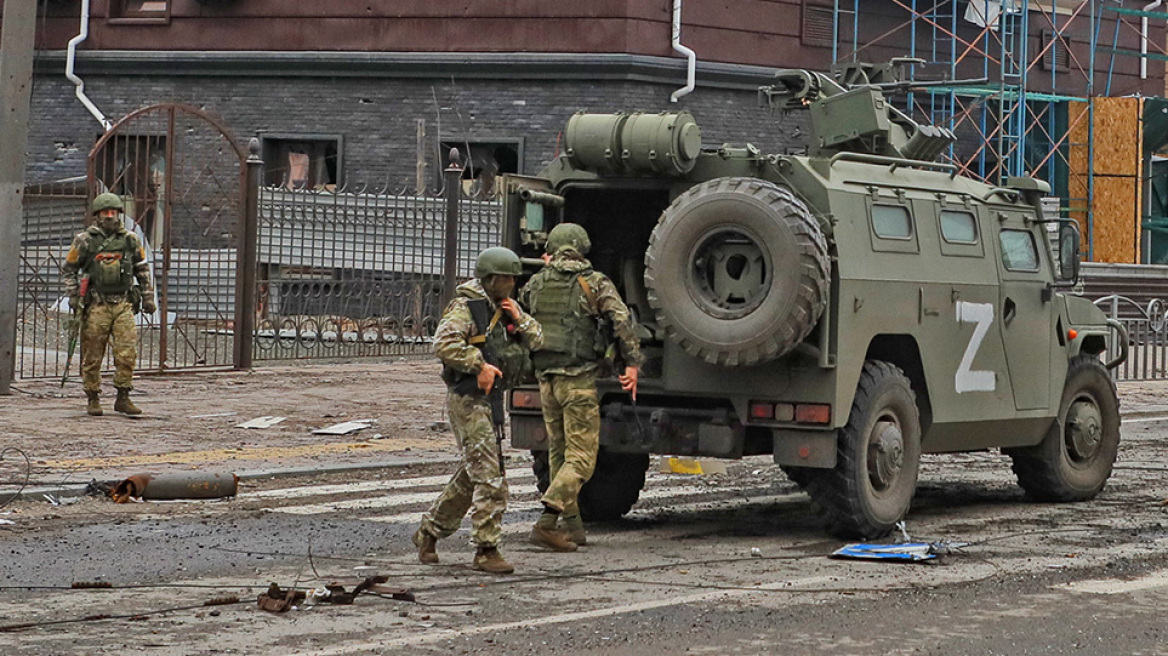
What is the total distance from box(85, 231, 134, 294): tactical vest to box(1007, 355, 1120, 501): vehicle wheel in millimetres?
8048

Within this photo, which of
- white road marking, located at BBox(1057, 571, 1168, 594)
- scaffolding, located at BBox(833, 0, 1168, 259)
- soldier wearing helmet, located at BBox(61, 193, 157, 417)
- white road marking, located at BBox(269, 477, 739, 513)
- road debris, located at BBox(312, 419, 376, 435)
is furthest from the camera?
scaffolding, located at BBox(833, 0, 1168, 259)

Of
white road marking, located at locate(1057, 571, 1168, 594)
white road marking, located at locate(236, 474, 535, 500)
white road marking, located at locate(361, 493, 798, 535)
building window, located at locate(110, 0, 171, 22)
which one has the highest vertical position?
building window, located at locate(110, 0, 171, 22)

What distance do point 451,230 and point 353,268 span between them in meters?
1.29

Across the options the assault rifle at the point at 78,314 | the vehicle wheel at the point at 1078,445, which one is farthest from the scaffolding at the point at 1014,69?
the vehicle wheel at the point at 1078,445

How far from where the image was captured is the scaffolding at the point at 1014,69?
3178 cm

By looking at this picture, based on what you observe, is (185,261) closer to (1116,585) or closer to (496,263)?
(496,263)

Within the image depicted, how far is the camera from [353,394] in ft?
64.5

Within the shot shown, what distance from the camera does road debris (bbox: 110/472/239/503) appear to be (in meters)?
12.2

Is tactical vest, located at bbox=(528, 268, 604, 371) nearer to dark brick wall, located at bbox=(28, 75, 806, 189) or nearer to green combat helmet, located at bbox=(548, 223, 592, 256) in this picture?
green combat helmet, located at bbox=(548, 223, 592, 256)

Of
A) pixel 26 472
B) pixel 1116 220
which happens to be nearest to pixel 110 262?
pixel 26 472

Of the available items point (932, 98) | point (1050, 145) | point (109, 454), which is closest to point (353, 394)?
point (109, 454)

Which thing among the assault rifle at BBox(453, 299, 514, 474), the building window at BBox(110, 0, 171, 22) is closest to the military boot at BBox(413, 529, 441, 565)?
the assault rifle at BBox(453, 299, 514, 474)

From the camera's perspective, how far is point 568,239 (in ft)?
34.4

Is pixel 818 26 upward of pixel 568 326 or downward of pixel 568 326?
upward
